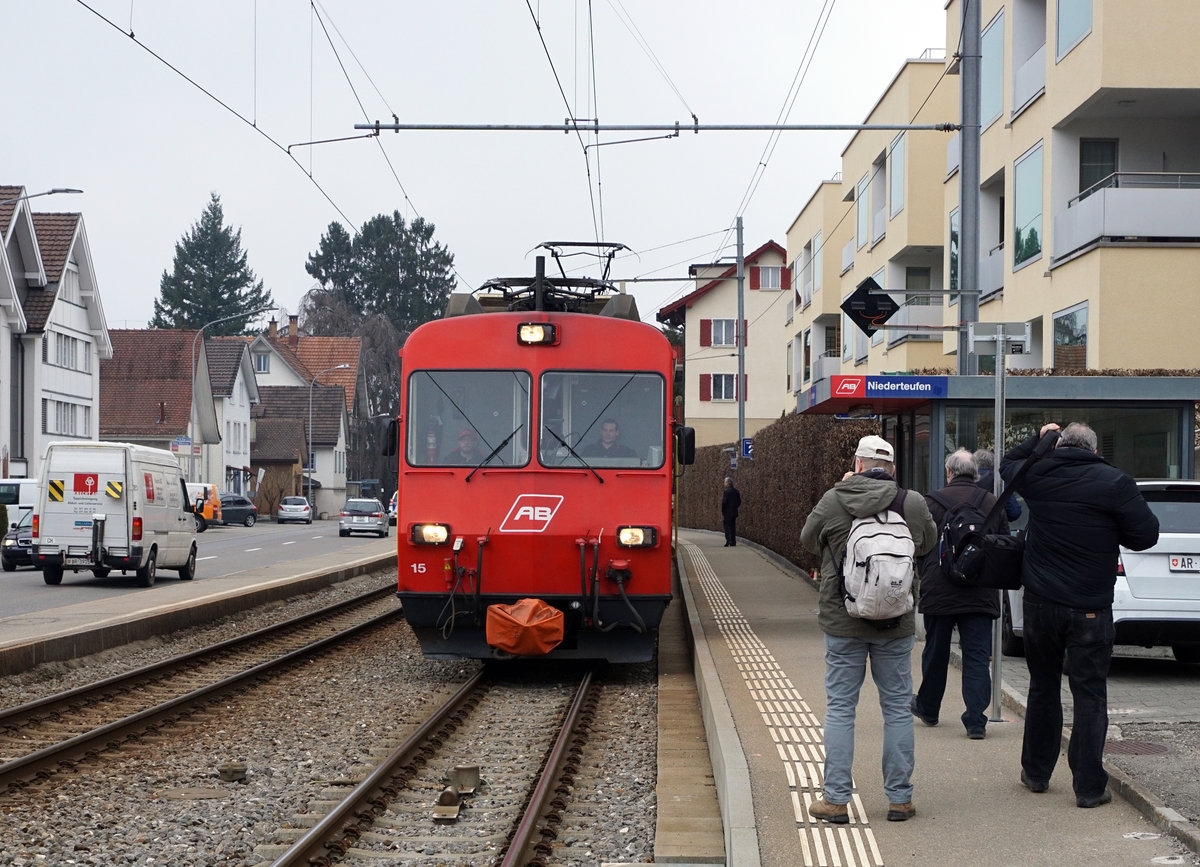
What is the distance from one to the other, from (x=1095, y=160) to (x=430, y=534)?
53.9 ft

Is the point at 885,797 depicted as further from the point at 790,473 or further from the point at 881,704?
the point at 790,473

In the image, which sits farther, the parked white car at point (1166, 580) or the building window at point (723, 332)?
the building window at point (723, 332)

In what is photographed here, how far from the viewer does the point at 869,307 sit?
16.5m

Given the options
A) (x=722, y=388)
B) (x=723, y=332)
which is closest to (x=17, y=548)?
(x=722, y=388)

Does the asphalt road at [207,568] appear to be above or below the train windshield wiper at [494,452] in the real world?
below

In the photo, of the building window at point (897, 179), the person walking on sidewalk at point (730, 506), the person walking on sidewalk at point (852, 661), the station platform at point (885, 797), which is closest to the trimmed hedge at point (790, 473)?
the person walking on sidewalk at point (730, 506)

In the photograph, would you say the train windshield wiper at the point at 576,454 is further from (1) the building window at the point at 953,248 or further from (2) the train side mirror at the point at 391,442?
(1) the building window at the point at 953,248

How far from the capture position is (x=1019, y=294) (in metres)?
26.6

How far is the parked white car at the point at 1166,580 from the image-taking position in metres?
11.2

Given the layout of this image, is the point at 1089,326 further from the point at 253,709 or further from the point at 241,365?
the point at 241,365

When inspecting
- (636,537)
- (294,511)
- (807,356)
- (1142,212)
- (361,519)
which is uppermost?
(1142,212)

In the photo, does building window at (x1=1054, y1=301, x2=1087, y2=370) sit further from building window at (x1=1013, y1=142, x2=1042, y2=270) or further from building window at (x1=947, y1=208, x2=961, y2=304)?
building window at (x1=947, y1=208, x2=961, y2=304)

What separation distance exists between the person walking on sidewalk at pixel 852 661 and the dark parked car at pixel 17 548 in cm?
2587

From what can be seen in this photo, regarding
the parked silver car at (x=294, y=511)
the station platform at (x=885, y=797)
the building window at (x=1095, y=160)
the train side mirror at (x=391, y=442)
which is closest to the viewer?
the station platform at (x=885, y=797)
